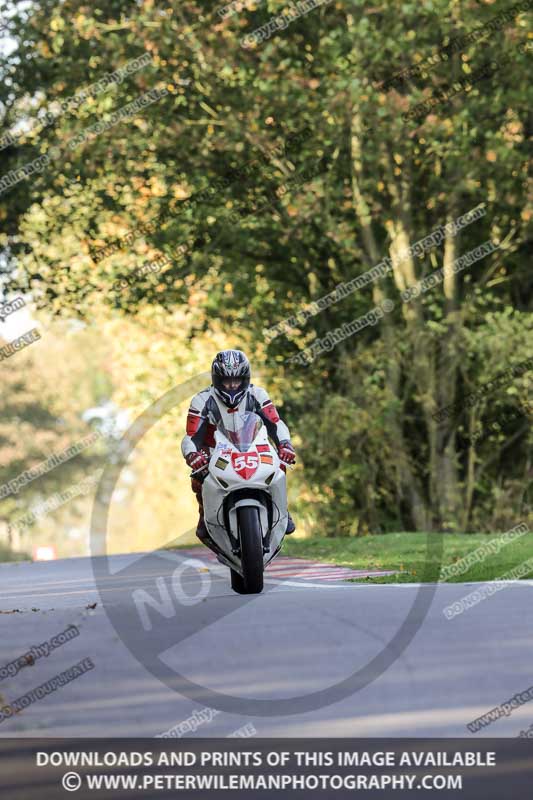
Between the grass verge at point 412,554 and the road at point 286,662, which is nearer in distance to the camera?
the road at point 286,662

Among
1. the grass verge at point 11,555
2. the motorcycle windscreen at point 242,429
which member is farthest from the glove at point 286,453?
the grass verge at point 11,555

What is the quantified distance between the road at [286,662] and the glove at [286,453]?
106 cm

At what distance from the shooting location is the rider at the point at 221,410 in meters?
13.7

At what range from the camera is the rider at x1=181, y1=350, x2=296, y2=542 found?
13.7m

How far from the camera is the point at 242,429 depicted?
13.8 m

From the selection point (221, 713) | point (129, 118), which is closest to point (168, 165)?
point (129, 118)

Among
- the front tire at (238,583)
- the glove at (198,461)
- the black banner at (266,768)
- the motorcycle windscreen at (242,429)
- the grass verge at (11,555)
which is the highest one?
the grass verge at (11,555)

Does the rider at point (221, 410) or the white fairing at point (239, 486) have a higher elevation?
the rider at point (221, 410)

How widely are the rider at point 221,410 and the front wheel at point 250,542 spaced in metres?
0.52

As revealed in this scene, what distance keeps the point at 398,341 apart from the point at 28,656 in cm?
2073

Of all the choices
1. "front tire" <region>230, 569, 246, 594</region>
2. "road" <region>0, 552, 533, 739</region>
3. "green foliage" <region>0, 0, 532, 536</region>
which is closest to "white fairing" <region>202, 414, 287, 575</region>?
"front tire" <region>230, 569, 246, 594</region>

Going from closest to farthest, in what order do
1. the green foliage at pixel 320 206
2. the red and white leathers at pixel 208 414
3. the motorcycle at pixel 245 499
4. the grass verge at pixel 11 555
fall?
the motorcycle at pixel 245 499, the red and white leathers at pixel 208 414, the green foliage at pixel 320 206, the grass verge at pixel 11 555

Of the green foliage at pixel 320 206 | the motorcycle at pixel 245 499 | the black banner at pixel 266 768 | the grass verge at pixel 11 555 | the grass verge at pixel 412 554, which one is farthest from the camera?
the grass verge at pixel 11 555

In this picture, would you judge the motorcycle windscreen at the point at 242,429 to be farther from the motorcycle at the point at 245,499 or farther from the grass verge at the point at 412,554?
the grass verge at the point at 412,554
